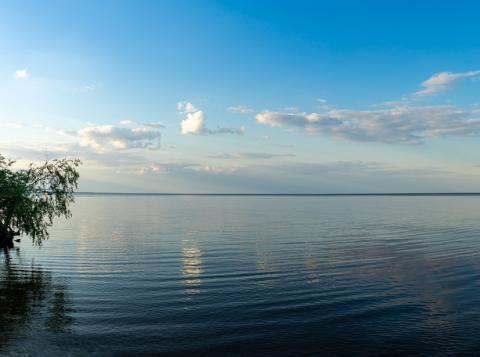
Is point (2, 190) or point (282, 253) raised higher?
point (2, 190)

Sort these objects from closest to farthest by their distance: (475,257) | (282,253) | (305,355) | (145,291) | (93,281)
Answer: (305,355), (145,291), (93,281), (475,257), (282,253)

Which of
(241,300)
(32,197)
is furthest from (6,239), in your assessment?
(241,300)

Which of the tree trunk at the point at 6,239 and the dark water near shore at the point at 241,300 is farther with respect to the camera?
the tree trunk at the point at 6,239

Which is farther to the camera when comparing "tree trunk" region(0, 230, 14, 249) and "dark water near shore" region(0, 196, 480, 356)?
"tree trunk" region(0, 230, 14, 249)

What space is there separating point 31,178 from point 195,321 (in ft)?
125

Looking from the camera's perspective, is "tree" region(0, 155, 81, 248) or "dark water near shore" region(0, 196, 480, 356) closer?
"dark water near shore" region(0, 196, 480, 356)

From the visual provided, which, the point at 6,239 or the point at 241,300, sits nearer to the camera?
the point at 241,300

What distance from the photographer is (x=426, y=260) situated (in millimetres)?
44906

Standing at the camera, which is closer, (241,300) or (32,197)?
(241,300)

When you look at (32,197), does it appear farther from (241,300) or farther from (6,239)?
(241,300)

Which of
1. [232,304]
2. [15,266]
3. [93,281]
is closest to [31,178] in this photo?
[15,266]

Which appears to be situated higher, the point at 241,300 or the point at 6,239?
the point at 6,239

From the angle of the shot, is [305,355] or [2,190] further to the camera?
[2,190]

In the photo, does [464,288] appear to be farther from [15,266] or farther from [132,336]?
[15,266]
